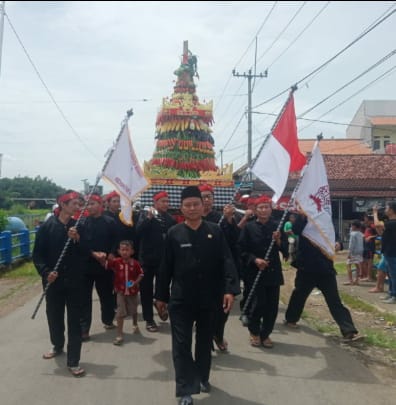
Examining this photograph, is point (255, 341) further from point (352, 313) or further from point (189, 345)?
point (352, 313)

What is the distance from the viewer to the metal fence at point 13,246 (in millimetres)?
12742

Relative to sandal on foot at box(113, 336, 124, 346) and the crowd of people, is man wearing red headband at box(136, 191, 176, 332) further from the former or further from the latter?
sandal on foot at box(113, 336, 124, 346)

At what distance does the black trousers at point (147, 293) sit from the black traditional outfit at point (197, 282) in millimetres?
2238

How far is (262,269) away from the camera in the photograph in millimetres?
5633

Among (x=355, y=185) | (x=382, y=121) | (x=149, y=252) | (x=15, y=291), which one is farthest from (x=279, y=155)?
(x=382, y=121)

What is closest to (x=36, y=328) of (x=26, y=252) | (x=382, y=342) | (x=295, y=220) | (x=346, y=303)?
→ (x=295, y=220)

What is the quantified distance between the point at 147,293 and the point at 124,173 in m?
1.70

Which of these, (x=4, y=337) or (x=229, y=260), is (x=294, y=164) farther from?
(x=4, y=337)

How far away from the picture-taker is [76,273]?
5.05 metres

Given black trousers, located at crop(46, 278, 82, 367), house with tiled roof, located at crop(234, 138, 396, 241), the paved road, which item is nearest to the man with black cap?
the paved road

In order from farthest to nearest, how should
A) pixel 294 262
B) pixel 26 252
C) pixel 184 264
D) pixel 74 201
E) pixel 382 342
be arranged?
1. pixel 26 252
2. pixel 294 262
3. pixel 382 342
4. pixel 74 201
5. pixel 184 264

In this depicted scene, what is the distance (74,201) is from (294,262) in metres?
3.17

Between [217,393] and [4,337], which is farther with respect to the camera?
[4,337]

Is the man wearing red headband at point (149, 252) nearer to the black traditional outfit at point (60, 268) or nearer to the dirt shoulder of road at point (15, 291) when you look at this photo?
the black traditional outfit at point (60, 268)
